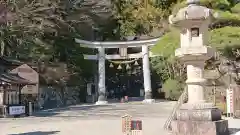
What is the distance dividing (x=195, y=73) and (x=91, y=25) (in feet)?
88.8

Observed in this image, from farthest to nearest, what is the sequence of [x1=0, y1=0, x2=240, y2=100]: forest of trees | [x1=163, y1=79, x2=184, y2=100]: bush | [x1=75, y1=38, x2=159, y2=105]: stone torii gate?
1. [x1=75, y1=38, x2=159, y2=105]: stone torii gate
2. [x1=163, y1=79, x2=184, y2=100]: bush
3. [x1=0, y1=0, x2=240, y2=100]: forest of trees

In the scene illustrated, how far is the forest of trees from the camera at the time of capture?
16266 millimetres

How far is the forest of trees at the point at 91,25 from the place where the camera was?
53.4ft

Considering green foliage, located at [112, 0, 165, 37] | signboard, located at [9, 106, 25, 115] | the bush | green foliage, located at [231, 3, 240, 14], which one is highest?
green foliage, located at [112, 0, 165, 37]

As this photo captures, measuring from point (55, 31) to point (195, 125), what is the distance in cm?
2340

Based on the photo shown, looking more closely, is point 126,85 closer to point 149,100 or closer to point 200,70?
point 149,100

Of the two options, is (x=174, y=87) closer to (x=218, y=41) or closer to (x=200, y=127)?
(x=218, y=41)

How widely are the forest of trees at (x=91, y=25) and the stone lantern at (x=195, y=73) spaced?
3.95 m

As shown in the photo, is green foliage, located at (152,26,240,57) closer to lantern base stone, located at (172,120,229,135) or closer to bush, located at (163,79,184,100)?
lantern base stone, located at (172,120,229,135)

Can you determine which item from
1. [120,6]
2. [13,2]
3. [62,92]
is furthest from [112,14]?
[13,2]

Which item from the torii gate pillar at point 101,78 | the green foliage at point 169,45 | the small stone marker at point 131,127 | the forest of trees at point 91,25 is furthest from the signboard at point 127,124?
the torii gate pillar at point 101,78

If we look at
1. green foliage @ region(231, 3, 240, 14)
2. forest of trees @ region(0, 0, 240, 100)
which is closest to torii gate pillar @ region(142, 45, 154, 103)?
forest of trees @ region(0, 0, 240, 100)

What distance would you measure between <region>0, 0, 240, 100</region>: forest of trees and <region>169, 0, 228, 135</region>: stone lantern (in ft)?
13.0

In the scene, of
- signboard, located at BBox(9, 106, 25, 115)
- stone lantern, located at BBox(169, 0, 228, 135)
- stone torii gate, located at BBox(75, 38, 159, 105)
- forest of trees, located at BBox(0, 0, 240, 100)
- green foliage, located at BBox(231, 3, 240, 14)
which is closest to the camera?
stone lantern, located at BBox(169, 0, 228, 135)
